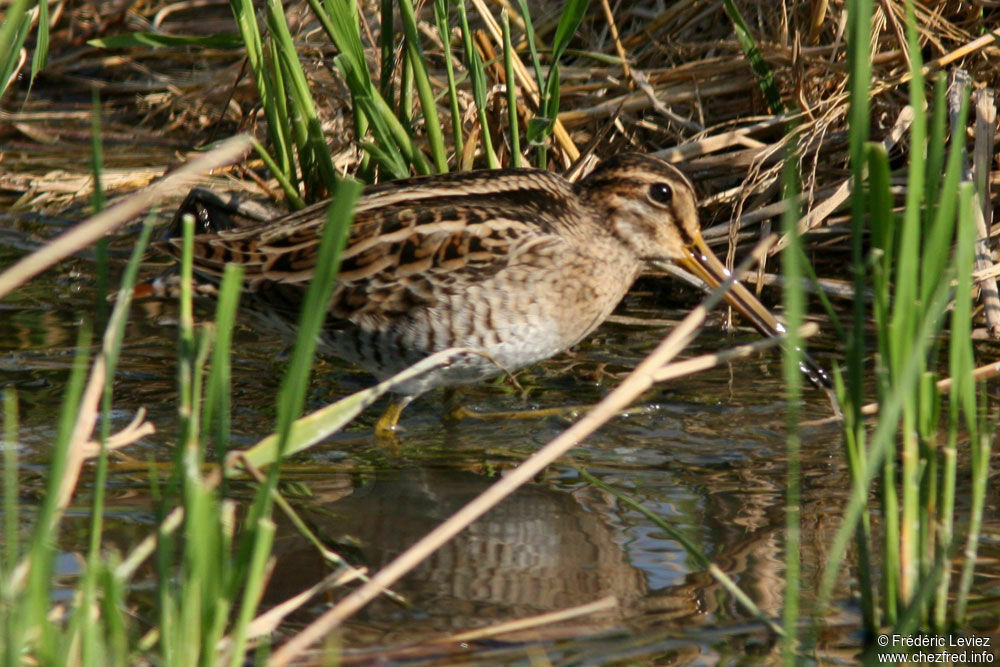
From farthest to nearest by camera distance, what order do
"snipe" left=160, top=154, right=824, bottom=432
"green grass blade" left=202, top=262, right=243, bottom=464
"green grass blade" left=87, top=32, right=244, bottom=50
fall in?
1. "green grass blade" left=87, top=32, right=244, bottom=50
2. "snipe" left=160, top=154, right=824, bottom=432
3. "green grass blade" left=202, top=262, right=243, bottom=464

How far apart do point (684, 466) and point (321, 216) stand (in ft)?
4.82

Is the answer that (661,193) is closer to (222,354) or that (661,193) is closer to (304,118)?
(304,118)

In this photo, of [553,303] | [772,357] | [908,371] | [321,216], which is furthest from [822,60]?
[908,371]

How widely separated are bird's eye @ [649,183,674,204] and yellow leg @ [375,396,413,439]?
107cm

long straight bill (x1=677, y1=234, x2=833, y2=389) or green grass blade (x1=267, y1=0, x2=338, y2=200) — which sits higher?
green grass blade (x1=267, y1=0, x2=338, y2=200)

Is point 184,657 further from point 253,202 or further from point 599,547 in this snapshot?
point 253,202

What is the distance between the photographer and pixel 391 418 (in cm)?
465

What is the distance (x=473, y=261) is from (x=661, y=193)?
696mm

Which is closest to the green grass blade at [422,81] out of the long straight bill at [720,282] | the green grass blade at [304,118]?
the green grass blade at [304,118]

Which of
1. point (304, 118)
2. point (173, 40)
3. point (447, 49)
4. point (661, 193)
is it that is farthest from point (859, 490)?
point (173, 40)

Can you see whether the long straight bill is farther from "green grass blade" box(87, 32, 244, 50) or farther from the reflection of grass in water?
"green grass blade" box(87, 32, 244, 50)

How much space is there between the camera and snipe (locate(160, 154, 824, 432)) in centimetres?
445

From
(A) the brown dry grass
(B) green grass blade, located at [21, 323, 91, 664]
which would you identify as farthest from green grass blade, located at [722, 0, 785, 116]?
(B) green grass blade, located at [21, 323, 91, 664]

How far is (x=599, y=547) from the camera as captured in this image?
11.9ft
